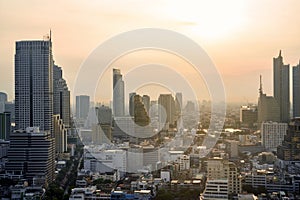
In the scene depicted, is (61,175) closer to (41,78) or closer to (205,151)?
(205,151)

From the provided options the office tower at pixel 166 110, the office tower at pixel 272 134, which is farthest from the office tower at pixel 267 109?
the office tower at pixel 166 110

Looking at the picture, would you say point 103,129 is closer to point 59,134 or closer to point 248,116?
point 59,134

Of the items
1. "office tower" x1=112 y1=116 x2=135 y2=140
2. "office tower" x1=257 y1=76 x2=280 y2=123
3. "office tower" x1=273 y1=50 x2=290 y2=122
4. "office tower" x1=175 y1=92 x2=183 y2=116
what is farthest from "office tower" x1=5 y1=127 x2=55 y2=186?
"office tower" x1=273 y1=50 x2=290 y2=122

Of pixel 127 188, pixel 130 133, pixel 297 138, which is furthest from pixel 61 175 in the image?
pixel 297 138

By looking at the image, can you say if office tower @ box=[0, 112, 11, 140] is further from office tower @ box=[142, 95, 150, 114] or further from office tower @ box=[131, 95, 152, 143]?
office tower @ box=[142, 95, 150, 114]

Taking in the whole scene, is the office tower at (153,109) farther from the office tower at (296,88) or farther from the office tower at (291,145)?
the office tower at (296,88)

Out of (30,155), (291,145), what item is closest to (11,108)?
(30,155)
